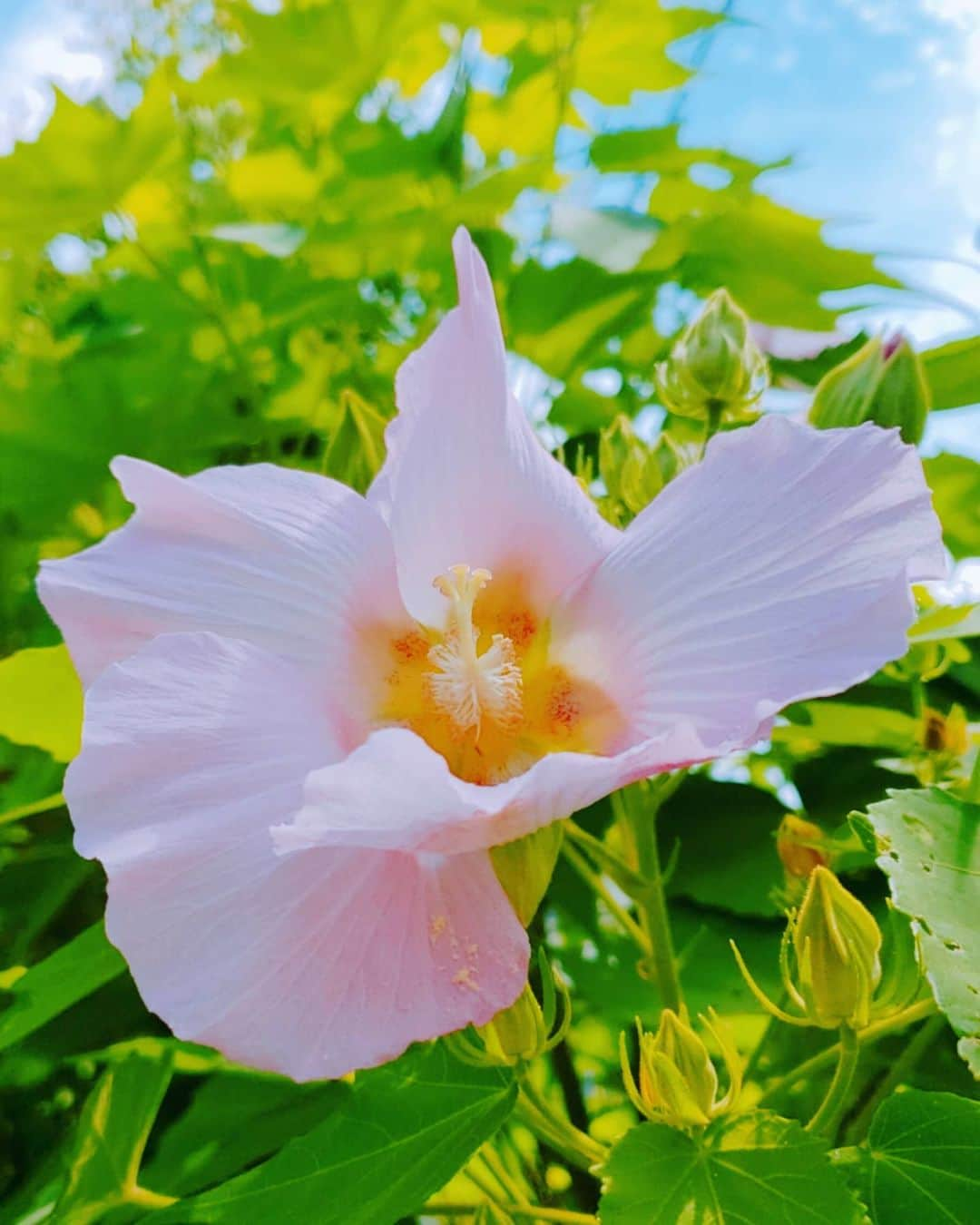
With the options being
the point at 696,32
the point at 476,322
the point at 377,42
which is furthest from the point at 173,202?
the point at 476,322

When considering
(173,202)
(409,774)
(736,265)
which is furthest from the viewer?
(173,202)

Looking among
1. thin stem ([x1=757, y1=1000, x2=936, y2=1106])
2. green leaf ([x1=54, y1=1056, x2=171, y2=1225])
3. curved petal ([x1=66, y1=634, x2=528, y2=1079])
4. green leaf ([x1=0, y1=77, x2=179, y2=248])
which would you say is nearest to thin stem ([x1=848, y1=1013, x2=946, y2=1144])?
thin stem ([x1=757, y1=1000, x2=936, y2=1106])

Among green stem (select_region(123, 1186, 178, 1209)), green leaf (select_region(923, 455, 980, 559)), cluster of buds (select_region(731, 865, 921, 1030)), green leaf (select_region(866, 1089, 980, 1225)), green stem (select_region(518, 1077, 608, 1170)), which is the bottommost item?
green stem (select_region(123, 1186, 178, 1209))

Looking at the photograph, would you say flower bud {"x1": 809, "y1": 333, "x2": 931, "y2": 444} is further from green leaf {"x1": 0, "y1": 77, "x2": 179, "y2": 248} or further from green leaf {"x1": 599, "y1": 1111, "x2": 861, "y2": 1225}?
green leaf {"x1": 0, "y1": 77, "x2": 179, "y2": 248}

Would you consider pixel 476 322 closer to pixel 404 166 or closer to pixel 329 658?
pixel 329 658

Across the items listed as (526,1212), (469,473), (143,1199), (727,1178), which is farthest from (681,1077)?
(143,1199)

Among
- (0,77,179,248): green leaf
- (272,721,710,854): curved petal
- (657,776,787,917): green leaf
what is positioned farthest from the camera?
(0,77,179,248): green leaf

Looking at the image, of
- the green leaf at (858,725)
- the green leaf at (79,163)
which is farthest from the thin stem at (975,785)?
the green leaf at (79,163)
